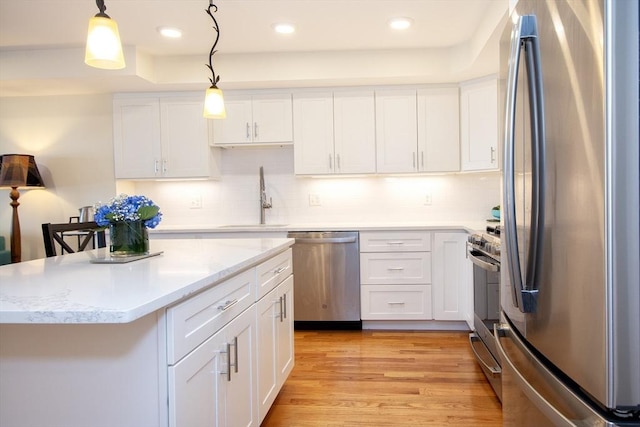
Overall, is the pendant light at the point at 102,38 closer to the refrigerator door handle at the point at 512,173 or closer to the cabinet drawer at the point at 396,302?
the refrigerator door handle at the point at 512,173

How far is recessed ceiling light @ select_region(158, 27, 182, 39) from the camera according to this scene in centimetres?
319

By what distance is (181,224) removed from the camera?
14.3ft

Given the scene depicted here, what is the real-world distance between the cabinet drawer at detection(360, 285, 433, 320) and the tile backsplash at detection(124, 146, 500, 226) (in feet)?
2.58

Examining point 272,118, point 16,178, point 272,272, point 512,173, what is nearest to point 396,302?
point 272,272

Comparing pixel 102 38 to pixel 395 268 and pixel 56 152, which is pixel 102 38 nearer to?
pixel 395 268

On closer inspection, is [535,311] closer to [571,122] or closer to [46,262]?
[571,122]

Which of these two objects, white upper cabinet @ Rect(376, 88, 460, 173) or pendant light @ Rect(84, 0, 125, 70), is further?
white upper cabinet @ Rect(376, 88, 460, 173)

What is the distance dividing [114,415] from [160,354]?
0.60 ft

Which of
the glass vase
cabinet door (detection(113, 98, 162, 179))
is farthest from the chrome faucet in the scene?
the glass vase

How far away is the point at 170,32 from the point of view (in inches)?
127

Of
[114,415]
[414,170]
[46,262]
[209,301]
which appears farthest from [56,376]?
[414,170]

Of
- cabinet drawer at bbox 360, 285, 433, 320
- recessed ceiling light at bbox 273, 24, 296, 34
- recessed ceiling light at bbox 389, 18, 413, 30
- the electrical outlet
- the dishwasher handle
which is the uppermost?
recessed ceiling light at bbox 273, 24, 296, 34

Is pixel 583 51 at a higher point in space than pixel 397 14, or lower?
lower

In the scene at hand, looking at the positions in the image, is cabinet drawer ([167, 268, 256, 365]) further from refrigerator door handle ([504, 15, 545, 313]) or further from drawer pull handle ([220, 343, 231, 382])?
refrigerator door handle ([504, 15, 545, 313])
